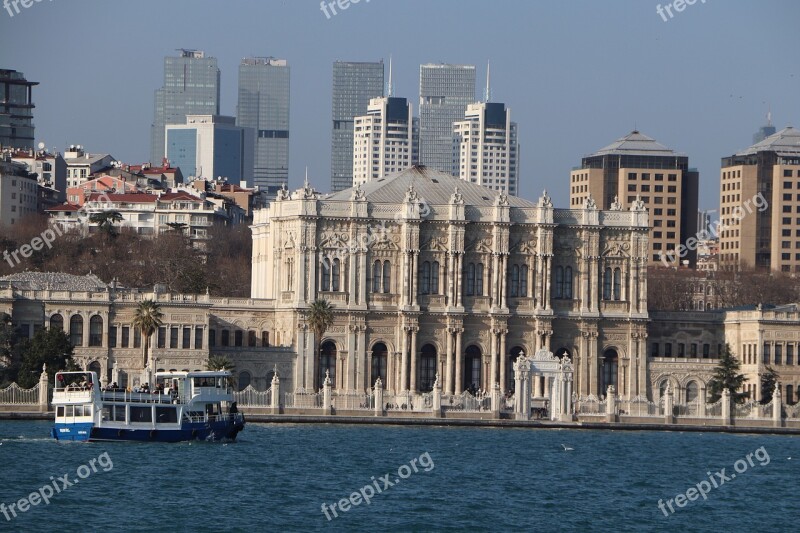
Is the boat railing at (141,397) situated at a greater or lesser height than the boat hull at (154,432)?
greater

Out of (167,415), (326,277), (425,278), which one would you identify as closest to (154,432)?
(167,415)

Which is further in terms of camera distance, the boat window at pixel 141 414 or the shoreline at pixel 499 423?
the shoreline at pixel 499 423

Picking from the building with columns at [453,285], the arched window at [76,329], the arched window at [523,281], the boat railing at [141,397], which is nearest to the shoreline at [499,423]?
the boat railing at [141,397]

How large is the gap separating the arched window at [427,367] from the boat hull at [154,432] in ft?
113

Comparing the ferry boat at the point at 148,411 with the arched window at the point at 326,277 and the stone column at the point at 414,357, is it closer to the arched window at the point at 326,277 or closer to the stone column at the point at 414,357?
the arched window at the point at 326,277

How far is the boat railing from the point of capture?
3659 inches

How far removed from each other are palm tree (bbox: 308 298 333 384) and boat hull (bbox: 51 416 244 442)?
27.9 metres

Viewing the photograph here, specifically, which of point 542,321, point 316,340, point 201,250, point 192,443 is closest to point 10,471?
point 192,443

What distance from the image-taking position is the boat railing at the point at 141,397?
92.9 m

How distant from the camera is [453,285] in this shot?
129000 millimetres

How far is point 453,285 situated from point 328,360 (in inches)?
319

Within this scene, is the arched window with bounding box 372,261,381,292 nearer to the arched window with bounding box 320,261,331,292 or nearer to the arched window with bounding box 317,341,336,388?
the arched window with bounding box 320,261,331,292

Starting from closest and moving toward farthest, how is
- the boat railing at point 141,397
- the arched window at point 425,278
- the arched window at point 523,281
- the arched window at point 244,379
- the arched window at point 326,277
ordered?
1. the boat railing at point 141,397
2. the arched window at point 244,379
3. the arched window at point 326,277
4. the arched window at point 425,278
5. the arched window at point 523,281

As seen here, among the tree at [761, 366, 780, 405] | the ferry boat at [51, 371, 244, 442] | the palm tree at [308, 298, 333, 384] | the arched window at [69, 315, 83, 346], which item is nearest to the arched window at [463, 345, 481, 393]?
the palm tree at [308, 298, 333, 384]
